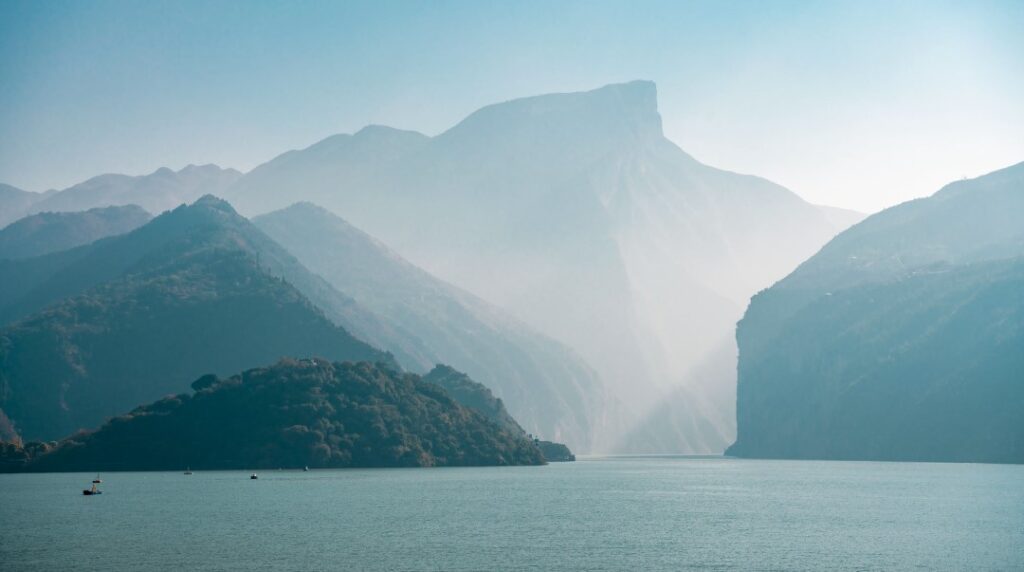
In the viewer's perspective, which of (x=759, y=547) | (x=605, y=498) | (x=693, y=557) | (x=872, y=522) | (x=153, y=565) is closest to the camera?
(x=153, y=565)

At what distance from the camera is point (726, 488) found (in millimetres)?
187875

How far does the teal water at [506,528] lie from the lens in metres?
90.2

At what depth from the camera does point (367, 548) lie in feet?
321

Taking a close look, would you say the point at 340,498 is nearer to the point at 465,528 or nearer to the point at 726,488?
the point at 465,528

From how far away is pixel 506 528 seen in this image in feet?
381

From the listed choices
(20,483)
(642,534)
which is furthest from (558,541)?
(20,483)

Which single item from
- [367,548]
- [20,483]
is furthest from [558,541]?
[20,483]

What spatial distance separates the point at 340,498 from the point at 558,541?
55304mm

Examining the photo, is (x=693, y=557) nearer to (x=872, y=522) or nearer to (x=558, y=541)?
(x=558, y=541)

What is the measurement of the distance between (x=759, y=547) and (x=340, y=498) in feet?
227

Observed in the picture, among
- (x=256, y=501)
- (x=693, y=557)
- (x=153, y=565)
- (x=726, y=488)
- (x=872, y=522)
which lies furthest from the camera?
(x=726, y=488)

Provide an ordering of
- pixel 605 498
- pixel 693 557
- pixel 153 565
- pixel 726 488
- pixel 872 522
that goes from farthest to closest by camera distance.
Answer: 1. pixel 726 488
2. pixel 605 498
3. pixel 872 522
4. pixel 693 557
5. pixel 153 565

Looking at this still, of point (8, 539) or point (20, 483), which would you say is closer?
point (8, 539)

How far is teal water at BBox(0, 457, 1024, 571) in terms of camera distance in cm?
9019
